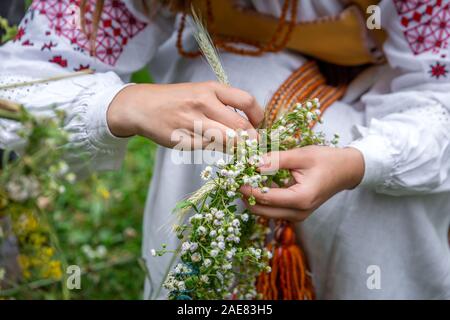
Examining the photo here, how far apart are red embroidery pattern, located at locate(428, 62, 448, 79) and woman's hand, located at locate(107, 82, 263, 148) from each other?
351 millimetres

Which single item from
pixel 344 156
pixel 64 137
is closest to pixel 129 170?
pixel 344 156

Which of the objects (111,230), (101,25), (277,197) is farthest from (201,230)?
(111,230)

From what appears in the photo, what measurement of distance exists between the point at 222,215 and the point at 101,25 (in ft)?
1.59

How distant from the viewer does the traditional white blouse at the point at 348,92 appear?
911 millimetres

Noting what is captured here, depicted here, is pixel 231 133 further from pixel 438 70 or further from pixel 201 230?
pixel 438 70

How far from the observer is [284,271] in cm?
102

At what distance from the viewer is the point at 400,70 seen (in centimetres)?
109

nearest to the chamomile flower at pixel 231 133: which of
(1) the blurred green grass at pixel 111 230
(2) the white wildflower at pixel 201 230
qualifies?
(2) the white wildflower at pixel 201 230

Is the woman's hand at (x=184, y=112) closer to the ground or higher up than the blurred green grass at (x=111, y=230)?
higher up

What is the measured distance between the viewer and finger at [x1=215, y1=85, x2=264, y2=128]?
2.60 ft

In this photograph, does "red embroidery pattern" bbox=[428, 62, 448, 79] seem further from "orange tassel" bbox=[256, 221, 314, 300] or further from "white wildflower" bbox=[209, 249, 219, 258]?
"white wildflower" bbox=[209, 249, 219, 258]

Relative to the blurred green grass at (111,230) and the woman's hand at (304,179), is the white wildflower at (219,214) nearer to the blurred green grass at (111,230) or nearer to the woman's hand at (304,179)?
the woman's hand at (304,179)
